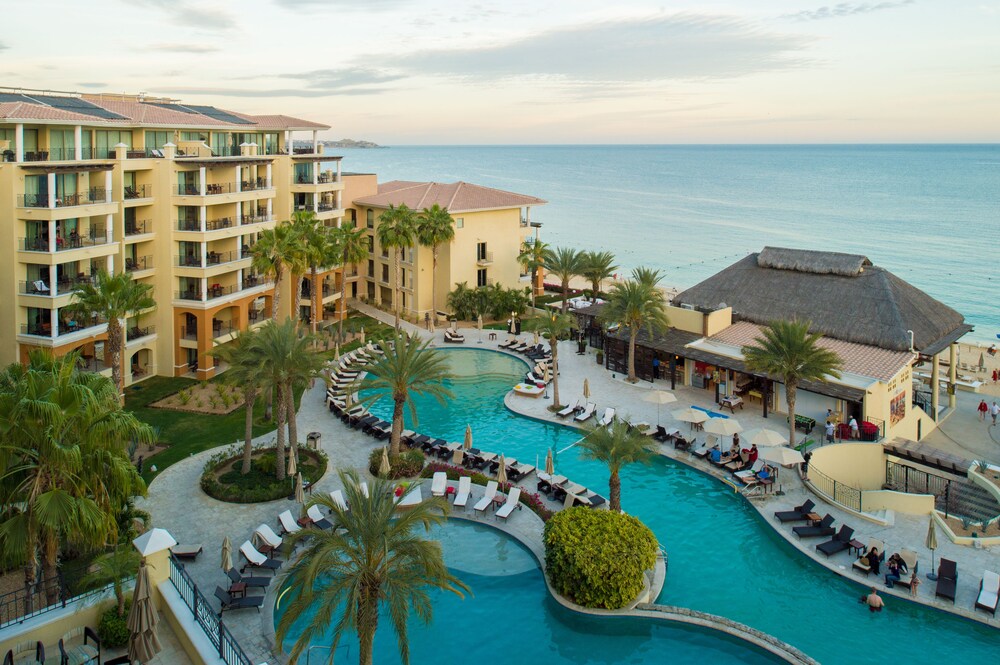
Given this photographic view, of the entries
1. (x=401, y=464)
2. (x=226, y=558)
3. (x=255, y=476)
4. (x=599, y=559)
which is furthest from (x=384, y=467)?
(x=599, y=559)

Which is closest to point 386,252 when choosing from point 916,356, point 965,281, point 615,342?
point 615,342

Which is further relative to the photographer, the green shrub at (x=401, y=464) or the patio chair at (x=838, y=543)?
the green shrub at (x=401, y=464)

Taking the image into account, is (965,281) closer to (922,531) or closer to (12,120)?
(922,531)

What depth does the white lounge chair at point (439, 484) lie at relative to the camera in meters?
26.4

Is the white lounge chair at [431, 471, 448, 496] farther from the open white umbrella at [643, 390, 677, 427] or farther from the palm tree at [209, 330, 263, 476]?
the open white umbrella at [643, 390, 677, 427]

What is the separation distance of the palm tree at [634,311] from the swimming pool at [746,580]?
8339 mm

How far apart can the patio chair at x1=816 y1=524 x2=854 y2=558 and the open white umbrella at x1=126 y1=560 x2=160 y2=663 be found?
58.4 feet

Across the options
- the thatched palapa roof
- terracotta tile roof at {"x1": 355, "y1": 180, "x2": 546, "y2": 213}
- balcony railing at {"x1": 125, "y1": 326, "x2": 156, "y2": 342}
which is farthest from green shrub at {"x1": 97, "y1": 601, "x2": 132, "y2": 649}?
terracotta tile roof at {"x1": 355, "y1": 180, "x2": 546, "y2": 213}

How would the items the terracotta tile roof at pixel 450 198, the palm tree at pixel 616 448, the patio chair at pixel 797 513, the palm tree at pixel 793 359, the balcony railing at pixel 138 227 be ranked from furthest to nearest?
the terracotta tile roof at pixel 450 198 < the balcony railing at pixel 138 227 < the palm tree at pixel 793 359 < the patio chair at pixel 797 513 < the palm tree at pixel 616 448

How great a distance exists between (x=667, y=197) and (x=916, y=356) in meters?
158

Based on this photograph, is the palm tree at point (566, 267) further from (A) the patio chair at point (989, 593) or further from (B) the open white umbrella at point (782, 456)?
(A) the patio chair at point (989, 593)

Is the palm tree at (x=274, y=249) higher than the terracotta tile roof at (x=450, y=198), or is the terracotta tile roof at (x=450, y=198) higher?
the terracotta tile roof at (x=450, y=198)

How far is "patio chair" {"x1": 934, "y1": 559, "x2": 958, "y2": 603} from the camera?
20.5 m

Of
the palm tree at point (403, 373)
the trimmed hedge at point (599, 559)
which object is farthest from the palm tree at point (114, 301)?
the trimmed hedge at point (599, 559)
